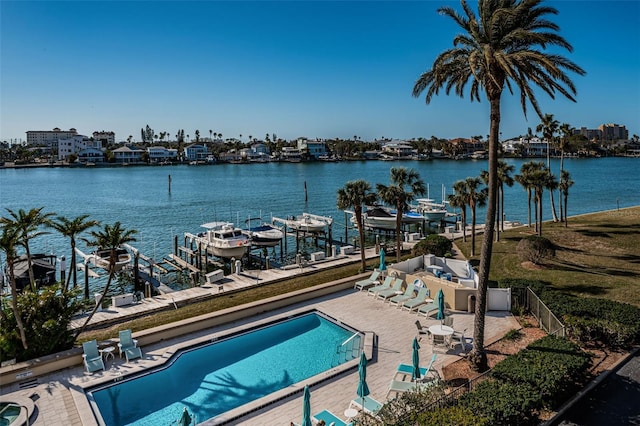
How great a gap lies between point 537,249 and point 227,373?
1649cm

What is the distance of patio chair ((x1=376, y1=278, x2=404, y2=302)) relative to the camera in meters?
18.3

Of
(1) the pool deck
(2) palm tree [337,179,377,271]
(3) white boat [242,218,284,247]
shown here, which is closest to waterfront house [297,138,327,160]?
(3) white boat [242,218,284,247]

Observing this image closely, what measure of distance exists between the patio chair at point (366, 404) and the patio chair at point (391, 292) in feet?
26.2

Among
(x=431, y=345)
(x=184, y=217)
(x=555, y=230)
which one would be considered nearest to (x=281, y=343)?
(x=431, y=345)

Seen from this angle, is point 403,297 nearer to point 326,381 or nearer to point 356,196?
point 326,381

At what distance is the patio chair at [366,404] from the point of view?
32.8 feet

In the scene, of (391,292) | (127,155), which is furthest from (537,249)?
(127,155)

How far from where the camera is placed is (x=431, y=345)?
14.0 metres

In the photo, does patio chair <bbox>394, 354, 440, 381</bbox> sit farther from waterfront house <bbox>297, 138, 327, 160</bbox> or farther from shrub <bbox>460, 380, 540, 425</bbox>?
waterfront house <bbox>297, 138, 327, 160</bbox>

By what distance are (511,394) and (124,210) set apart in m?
64.1

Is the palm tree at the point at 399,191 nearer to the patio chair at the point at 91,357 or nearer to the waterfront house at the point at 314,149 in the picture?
the patio chair at the point at 91,357

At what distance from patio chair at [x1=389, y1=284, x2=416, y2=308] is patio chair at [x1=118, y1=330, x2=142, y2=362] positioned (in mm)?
9818

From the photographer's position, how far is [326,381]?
39.4 ft

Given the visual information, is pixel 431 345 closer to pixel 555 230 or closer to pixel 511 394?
pixel 511 394
